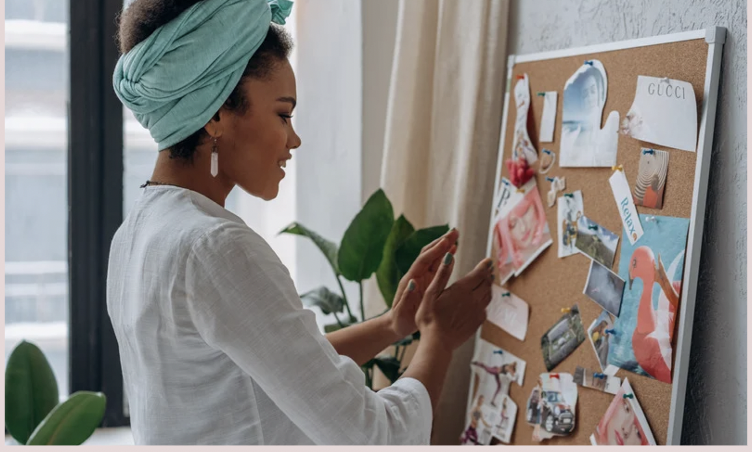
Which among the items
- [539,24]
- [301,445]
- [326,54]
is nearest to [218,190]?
[301,445]

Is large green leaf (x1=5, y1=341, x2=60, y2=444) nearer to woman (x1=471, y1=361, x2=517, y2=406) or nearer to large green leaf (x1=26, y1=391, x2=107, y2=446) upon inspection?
large green leaf (x1=26, y1=391, x2=107, y2=446)

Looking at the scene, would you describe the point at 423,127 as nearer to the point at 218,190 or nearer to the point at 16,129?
the point at 218,190

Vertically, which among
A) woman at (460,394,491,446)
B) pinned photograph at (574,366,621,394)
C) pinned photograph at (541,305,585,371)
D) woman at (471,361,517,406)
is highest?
pinned photograph at (541,305,585,371)

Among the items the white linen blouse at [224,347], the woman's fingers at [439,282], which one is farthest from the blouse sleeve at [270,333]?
the woman's fingers at [439,282]

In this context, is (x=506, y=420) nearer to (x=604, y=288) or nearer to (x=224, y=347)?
(x=604, y=288)

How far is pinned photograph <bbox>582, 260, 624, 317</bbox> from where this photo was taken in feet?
4.51

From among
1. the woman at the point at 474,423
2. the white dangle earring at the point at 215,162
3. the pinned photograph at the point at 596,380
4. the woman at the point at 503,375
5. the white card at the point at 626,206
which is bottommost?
the woman at the point at 474,423

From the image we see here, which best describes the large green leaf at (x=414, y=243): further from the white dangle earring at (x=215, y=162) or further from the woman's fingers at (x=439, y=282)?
the white dangle earring at (x=215, y=162)

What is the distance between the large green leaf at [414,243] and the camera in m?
1.76

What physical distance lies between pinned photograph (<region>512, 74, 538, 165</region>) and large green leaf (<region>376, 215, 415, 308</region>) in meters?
0.31

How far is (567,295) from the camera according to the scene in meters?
1.52

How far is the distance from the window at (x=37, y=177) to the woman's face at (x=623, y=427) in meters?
1.80

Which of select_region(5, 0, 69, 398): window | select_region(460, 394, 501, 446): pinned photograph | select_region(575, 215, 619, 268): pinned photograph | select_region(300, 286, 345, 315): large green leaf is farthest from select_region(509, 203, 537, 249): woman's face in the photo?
select_region(5, 0, 69, 398): window

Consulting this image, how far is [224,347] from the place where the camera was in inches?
37.5
